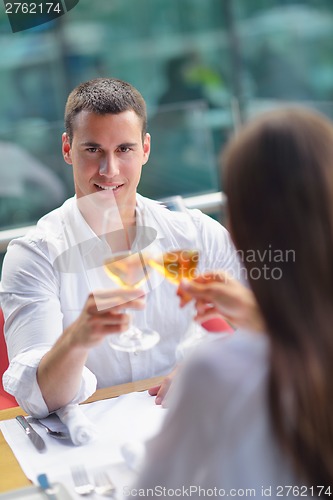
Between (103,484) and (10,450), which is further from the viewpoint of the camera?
(10,450)

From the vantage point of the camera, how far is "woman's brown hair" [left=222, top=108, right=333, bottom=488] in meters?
0.92

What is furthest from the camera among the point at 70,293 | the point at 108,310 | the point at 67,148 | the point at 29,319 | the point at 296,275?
the point at 67,148

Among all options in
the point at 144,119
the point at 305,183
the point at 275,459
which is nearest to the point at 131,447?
the point at 275,459

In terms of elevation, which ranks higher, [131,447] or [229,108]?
[229,108]

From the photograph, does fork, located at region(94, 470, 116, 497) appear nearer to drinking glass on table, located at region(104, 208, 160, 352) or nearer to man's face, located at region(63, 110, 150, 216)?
drinking glass on table, located at region(104, 208, 160, 352)

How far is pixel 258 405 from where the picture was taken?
94 cm

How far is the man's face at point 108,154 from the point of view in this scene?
2084mm

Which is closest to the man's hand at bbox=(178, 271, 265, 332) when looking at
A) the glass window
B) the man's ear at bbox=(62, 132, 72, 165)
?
the man's ear at bbox=(62, 132, 72, 165)

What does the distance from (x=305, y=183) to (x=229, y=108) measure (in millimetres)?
4767

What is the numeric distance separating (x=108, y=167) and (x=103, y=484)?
948 mm

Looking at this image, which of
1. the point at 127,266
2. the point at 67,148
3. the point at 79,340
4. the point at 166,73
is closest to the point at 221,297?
the point at 127,266

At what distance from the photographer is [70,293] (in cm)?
203

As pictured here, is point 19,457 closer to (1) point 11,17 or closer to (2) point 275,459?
(2) point 275,459

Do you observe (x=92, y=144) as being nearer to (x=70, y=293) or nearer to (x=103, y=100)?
(x=103, y=100)
